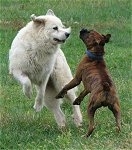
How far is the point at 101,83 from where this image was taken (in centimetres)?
749

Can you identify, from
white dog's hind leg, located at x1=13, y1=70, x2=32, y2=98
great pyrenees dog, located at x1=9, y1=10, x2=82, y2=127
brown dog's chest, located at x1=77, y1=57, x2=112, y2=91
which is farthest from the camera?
great pyrenees dog, located at x1=9, y1=10, x2=82, y2=127

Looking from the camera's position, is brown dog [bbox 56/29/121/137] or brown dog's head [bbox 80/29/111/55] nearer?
brown dog [bbox 56/29/121/137]

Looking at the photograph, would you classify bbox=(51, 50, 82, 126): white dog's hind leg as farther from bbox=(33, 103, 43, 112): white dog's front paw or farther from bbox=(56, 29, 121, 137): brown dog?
bbox=(56, 29, 121, 137): brown dog

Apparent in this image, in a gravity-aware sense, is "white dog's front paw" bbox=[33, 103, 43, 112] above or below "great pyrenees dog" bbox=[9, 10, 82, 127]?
below

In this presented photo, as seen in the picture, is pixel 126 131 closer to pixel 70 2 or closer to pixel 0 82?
pixel 0 82

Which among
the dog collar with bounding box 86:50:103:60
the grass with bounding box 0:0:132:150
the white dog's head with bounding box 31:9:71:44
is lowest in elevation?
the grass with bounding box 0:0:132:150

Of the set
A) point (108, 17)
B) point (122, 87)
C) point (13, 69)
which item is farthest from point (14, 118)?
point (108, 17)

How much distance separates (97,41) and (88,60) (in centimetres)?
31

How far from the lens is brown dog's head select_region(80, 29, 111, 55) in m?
7.70

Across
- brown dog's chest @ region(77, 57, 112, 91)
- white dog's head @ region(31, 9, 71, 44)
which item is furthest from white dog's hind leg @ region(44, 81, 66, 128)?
brown dog's chest @ region(77, 57, 112, 91)

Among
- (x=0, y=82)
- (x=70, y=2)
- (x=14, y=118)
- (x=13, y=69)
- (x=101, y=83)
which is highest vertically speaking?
(x=101, y=83)

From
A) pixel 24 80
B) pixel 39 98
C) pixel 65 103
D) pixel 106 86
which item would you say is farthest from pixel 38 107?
pixel 106 86

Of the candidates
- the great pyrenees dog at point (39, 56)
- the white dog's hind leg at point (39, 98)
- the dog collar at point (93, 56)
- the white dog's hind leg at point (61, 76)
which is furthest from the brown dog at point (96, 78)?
the white dog's hind leg at point (61, 76)

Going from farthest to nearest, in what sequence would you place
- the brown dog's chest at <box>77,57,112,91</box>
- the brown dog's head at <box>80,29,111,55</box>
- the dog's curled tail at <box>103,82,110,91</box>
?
the brown dog's head at <box>80,29,111,55</box>, the brown dog's chest at <box>77,57,112,91</box>, the dog's curled tail at <box>103,82,110,91</box>
